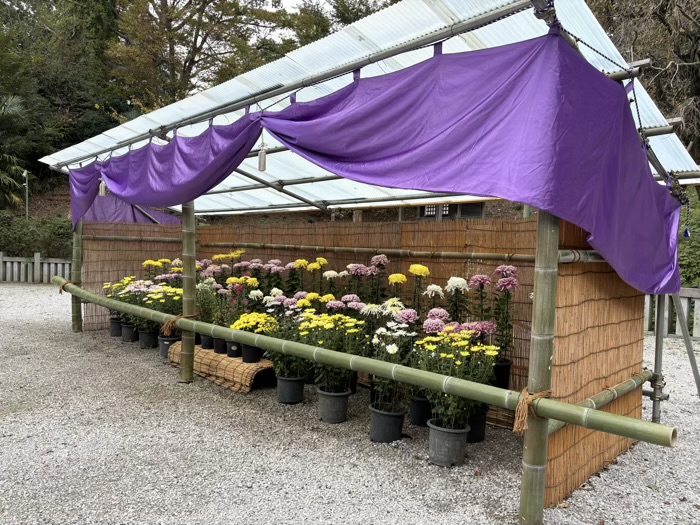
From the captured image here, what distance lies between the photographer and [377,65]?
126 inches

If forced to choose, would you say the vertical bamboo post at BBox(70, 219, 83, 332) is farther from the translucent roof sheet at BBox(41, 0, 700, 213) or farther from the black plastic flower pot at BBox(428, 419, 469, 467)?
the black plastic flower pot at BBox(428, 419, 469, 467)

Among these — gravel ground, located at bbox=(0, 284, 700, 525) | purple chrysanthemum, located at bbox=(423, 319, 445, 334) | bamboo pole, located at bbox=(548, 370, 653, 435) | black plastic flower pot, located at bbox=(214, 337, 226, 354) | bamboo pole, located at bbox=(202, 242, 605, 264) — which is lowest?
gravel ground, located at bbox=(0, 284, 700, 525)

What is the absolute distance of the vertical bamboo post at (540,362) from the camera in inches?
88.6

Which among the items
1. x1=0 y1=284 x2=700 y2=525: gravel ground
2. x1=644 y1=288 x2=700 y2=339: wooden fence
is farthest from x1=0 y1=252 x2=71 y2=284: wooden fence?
x1=644 y1=288 x2=700 y2=339: wooden fence

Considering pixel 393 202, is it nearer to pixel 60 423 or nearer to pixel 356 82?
pixel 356 82

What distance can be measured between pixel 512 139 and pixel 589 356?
1.32 meters

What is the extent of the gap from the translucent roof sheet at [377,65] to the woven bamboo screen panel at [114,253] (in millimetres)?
1091

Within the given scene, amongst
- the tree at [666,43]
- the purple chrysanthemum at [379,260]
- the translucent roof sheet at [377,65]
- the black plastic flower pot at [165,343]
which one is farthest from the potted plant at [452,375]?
the tree at [666,43]

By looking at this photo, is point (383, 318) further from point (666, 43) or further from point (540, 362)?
point (666, 43)

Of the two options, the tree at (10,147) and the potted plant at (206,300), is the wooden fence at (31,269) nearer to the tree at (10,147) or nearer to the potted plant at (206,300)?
the tree at (10,147)

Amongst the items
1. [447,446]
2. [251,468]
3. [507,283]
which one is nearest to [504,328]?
[507,283]

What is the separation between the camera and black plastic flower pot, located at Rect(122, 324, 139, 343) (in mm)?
6113

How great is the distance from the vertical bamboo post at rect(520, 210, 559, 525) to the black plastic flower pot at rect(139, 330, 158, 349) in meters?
4.63

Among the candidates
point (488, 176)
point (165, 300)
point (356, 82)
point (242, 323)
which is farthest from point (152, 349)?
point (488, 176)
